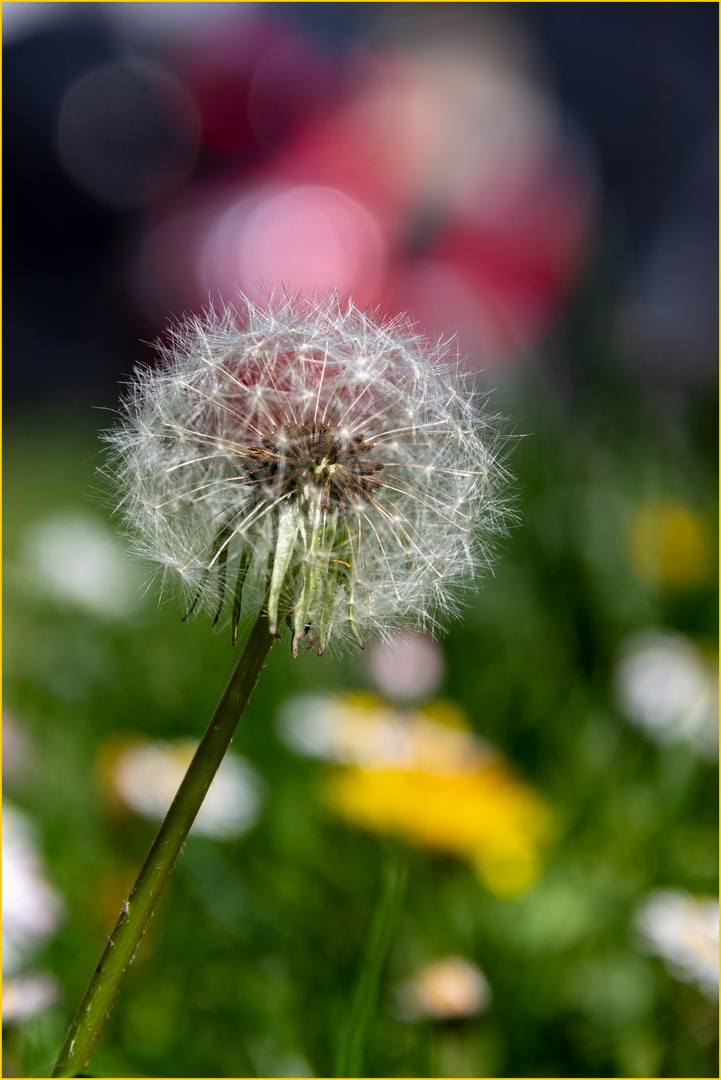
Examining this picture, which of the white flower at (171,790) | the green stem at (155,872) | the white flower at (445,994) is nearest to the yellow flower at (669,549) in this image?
the white flower at (171,790)

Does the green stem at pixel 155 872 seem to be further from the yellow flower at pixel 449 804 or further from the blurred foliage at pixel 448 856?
the yellow flower at pixel 449 804

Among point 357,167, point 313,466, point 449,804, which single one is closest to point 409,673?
point 449,804

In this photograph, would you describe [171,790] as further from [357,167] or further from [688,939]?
[357,167]

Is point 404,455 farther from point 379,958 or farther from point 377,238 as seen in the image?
point 377,238

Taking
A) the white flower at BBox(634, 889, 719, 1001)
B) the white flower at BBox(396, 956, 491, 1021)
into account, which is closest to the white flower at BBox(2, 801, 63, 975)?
the white flower at BBox(396, 956, 491, 1021)

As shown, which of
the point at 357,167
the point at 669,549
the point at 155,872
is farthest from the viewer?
the point at 357,167

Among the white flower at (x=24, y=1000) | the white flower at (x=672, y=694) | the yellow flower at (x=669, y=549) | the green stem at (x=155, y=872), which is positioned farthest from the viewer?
the yellow flower at (x=669, y=549)
